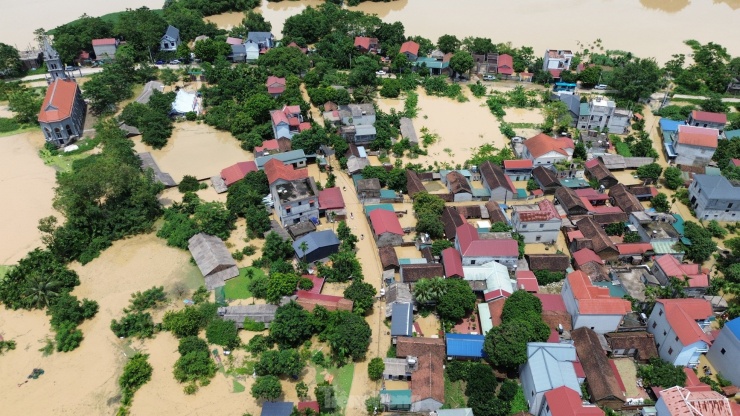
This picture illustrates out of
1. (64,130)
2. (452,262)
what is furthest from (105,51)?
(452,262)

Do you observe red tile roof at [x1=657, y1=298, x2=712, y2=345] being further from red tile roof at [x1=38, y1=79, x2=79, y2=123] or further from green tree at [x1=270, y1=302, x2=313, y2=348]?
red tile roof at [x1=38, y1=79, x2=79, y2=123]

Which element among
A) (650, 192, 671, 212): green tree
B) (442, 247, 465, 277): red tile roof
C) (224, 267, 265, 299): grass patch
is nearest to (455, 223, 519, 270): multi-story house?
(442, 247, 465, 277): red tile roof

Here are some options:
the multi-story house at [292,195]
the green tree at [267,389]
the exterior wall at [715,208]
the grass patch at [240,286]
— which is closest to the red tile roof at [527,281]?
the multi-story house at [292,195]

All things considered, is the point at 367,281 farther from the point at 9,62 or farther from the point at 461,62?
the point at 9,62

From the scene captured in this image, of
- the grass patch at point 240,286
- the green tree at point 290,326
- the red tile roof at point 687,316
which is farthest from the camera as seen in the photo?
the grass patch at point 240,286

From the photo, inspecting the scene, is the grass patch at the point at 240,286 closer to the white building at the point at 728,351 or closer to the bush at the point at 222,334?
the bush at the point at 222,334

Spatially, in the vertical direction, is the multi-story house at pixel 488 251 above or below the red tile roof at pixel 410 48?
below
